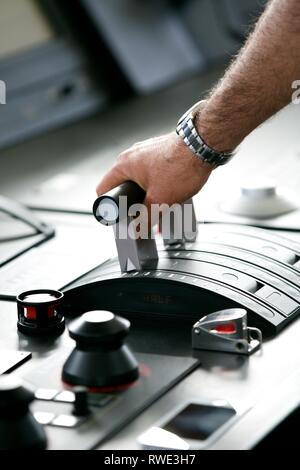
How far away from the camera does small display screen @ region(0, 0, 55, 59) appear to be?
9.05ft

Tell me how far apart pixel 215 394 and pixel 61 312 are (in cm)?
39

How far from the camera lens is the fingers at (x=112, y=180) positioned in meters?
1.70

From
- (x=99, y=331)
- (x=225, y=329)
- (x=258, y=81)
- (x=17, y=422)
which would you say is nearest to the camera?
(x=17, y=422)

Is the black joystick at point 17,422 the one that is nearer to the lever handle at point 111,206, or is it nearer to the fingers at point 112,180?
the lever handle at point 111,206

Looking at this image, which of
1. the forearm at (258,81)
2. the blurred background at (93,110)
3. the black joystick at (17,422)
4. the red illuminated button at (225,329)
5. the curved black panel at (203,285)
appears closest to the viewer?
the black joystick at (17,422)

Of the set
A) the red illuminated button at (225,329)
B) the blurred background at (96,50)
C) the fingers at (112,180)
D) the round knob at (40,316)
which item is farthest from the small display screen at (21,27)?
the red illuminated button at (225,329)

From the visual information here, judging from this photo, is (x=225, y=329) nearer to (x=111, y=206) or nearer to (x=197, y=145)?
(x=111, y=206)

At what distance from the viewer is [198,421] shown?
120 cm

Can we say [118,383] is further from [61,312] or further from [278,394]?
[61,312]

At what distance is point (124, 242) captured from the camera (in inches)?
62.7

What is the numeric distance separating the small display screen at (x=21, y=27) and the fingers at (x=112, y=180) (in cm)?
108

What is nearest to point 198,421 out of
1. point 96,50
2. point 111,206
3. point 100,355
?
point 100,355

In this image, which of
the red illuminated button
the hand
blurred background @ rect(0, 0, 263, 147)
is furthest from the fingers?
blurred background @ rect(0, 0, 263, 147)

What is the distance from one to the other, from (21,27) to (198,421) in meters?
1.85
